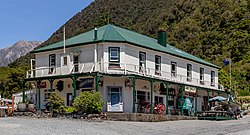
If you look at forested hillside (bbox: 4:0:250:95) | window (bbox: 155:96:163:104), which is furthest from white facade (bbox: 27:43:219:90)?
forested hillside (bbox: 4:0:250:95)

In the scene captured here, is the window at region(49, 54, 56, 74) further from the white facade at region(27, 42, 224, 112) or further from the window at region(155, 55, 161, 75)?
the window at region(155, 55, 161, 75)

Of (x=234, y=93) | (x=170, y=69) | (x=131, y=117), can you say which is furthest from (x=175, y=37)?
(x=131, y=117)

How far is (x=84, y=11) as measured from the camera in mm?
137375

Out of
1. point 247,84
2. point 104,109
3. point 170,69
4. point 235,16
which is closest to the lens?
point 104,109

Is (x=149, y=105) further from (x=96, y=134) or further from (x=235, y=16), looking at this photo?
(x=235, y=16)

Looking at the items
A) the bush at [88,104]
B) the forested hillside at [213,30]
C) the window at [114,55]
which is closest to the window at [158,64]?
the window at [114,55]

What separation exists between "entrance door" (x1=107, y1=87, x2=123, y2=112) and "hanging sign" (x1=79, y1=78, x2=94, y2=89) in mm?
1525

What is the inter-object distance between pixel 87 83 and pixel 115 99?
2.62 meters

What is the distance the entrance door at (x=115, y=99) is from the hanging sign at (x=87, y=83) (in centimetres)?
153

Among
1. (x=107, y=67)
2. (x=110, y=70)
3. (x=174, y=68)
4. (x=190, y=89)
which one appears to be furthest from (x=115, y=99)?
(x=190, y=89)

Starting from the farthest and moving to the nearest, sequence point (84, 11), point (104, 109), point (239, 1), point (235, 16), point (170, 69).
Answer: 1. point (84, 11)
2. point (239, 1)
3. point (235, 16)
4. point (170, 69)
5. point (104, 109)

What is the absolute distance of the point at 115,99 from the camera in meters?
35.5

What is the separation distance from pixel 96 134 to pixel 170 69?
74.0 feet

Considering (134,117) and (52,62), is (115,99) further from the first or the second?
(52,62)
